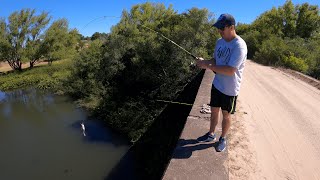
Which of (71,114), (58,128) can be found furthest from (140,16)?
(58,128)

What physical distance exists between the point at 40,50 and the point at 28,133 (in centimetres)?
1646

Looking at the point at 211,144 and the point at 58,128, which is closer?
the point at 211,144

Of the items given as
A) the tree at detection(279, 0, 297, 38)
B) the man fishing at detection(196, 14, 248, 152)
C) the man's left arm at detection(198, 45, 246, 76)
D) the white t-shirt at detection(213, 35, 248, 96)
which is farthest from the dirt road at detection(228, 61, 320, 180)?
the tree at detection(279, 0, 297, 38)

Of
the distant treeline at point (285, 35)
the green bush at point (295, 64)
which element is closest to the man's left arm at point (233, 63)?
the green bush at point (295, 64)

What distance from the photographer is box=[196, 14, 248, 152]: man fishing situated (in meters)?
3.26

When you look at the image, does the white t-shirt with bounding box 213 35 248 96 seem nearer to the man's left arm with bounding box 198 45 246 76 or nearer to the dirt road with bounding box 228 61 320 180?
the man's left arm with bounding box 198 45 246 76

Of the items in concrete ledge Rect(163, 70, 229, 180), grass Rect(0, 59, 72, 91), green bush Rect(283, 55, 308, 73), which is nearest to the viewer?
concrete ledge Rect(163, 70, 229, 180)

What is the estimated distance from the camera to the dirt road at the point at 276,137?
3.89 meters

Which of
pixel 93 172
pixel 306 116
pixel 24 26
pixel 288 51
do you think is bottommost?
pixel 93 172

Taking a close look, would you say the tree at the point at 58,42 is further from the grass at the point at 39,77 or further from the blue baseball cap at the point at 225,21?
the blue baseball cap at the point at 225,21

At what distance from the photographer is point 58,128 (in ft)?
46.4

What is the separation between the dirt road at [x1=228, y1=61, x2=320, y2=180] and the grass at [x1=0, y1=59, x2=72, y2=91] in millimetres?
18101

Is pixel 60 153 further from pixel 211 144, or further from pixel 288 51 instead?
pixel 288 51

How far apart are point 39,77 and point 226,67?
974 inches
